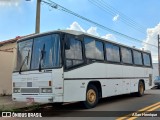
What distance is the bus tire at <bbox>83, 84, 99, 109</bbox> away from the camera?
13.4 meters

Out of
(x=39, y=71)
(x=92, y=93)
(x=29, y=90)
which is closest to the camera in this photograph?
(x=39, y=71)

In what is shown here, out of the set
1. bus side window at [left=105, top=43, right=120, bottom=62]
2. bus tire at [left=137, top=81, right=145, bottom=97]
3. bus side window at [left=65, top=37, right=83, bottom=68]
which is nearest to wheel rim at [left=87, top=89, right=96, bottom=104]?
bus side window at [left=65, top=37, right=83, bottom=68]

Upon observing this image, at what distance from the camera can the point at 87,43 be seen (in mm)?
13852

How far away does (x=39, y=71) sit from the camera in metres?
12.1

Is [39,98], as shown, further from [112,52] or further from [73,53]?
[112,52]

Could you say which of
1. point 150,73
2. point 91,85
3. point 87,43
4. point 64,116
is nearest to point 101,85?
point 91,85

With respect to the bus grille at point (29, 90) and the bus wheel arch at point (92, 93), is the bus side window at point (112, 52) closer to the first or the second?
the bus wheel arch at point (92, 93)

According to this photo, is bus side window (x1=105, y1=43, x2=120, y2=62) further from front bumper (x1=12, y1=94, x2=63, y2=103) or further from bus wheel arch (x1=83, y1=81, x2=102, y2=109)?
front bumper (x1=12, y1=94, x2=63, y2=103)

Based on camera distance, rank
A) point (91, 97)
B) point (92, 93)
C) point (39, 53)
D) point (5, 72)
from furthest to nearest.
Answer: point (5, 72) < point (92, 93) < point (91, 97) < point (39, 53)

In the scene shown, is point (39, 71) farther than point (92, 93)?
No

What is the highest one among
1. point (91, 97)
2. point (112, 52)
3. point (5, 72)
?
point (112, 52)

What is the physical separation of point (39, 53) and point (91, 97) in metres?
3.11

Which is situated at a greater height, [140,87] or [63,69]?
[63,69]

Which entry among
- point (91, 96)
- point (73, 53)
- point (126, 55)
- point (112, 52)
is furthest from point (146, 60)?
point (73, 53)
